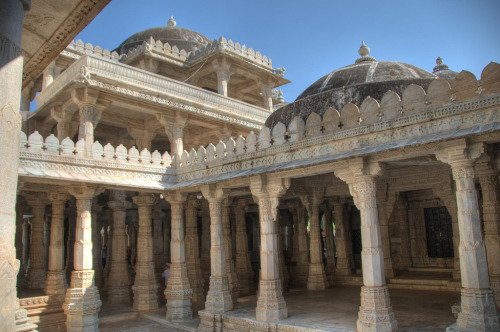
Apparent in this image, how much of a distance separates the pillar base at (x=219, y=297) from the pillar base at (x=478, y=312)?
5.88 metres

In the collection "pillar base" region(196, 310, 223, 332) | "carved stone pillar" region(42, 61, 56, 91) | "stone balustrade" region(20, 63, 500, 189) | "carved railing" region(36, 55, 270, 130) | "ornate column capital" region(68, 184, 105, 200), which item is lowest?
"pillar base" region(196, 310, 223, 332)

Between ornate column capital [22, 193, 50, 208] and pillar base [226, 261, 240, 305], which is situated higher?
ornate column capital [22, 193, 50, 208]

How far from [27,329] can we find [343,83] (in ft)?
34.9

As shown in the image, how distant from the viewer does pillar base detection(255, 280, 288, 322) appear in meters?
9.68

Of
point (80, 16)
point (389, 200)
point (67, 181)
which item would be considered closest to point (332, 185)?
point (389, 200)

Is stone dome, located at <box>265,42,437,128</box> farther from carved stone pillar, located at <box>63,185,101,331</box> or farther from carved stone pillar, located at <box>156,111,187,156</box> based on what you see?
carved stone pillar, located at <box>63,185,101,331</box>

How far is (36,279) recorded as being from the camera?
614 inches

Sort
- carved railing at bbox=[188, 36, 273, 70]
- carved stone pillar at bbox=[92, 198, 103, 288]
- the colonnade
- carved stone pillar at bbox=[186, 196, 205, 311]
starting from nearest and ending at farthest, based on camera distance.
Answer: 1. the colonnade
2. carved stone pillar at bbox=[186, 196, 205, 311]
3. carved stone pillar at bbox=[92, 198, 103, 288]
4. carved railing at bbox=[188, 36, 273, 70]

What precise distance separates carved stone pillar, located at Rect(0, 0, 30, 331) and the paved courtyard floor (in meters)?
6.96

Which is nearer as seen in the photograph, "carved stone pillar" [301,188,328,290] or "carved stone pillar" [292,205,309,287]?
"carved stone pillar" [301,188,328,290]

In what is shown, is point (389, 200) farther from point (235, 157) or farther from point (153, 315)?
point (153, 315)

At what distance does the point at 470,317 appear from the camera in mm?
6828

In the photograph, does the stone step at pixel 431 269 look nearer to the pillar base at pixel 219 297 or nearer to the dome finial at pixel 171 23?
the pillar base at pixel 219 297

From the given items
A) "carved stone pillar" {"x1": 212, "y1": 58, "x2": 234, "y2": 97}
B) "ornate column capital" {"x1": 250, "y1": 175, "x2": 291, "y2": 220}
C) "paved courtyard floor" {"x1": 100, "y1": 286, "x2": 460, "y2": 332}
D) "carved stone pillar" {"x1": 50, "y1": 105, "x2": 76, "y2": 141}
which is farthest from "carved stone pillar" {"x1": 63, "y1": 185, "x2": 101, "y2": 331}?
"carved stone pillar" {"x1": 212, "y1": 58, "x2": 234, "y2": 97}
